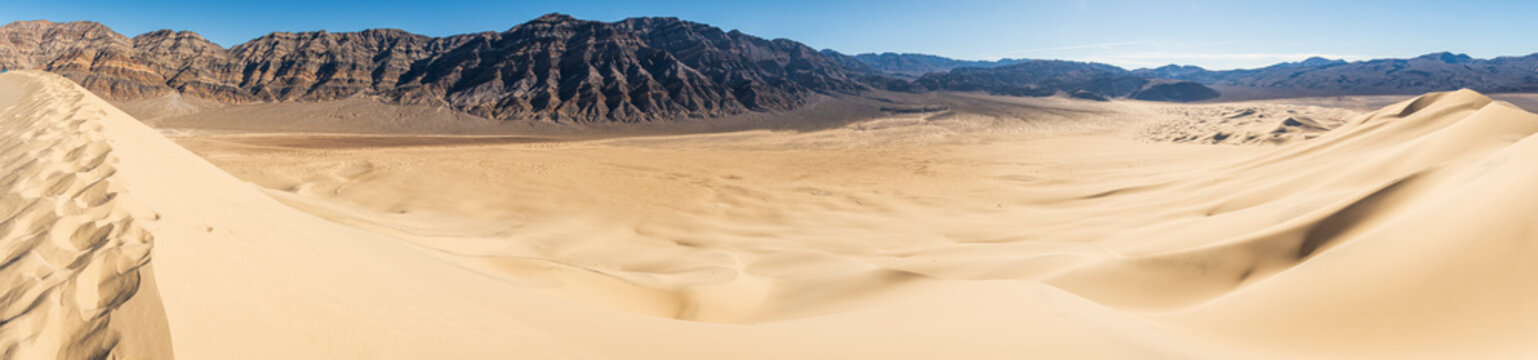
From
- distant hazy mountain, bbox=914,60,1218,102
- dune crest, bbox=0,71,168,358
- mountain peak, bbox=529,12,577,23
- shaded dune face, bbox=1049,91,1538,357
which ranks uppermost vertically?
mountain peak, bbox=529,12,577,23

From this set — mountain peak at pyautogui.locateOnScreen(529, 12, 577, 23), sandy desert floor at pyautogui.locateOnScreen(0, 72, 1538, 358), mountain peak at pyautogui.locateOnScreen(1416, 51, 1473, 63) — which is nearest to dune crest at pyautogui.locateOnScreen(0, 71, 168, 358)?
sandy desert floor at pyautogui.locateOnScreen(0, 72, 1538, 358)

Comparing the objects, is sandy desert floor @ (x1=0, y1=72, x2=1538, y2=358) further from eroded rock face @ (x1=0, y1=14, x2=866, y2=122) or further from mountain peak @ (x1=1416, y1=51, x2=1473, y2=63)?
mountain peak @ (x1=1416, y1=51, x2=1473, y2=63)

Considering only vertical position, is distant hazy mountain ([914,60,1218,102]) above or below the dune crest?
above

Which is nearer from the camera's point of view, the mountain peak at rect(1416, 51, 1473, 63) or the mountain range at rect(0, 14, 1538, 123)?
the mountain range at rect(0, 14, 1538, 123)

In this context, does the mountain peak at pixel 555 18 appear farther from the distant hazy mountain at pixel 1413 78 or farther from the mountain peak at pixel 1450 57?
the mountain peak at pixel 1450 57

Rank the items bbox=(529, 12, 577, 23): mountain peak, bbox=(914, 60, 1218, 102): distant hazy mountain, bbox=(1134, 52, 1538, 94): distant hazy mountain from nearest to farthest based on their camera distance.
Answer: bbox=(529, 12, 577, 23): mountain peak
bbox=(1134, 52, 1538, 94): distant hazy mountain
bbox=(914, 60, 1218, 102): distant hazy mountain

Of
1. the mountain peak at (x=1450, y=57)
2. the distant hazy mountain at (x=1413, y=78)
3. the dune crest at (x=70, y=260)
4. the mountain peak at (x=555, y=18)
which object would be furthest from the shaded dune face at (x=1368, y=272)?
the mountain peak at (x=1450, y=57)

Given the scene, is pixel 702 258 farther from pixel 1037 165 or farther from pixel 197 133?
pixel 197 133

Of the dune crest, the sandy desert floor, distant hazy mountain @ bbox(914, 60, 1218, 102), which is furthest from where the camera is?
distant hazy mountain @ bbox(914, 60, 1218, 102)
